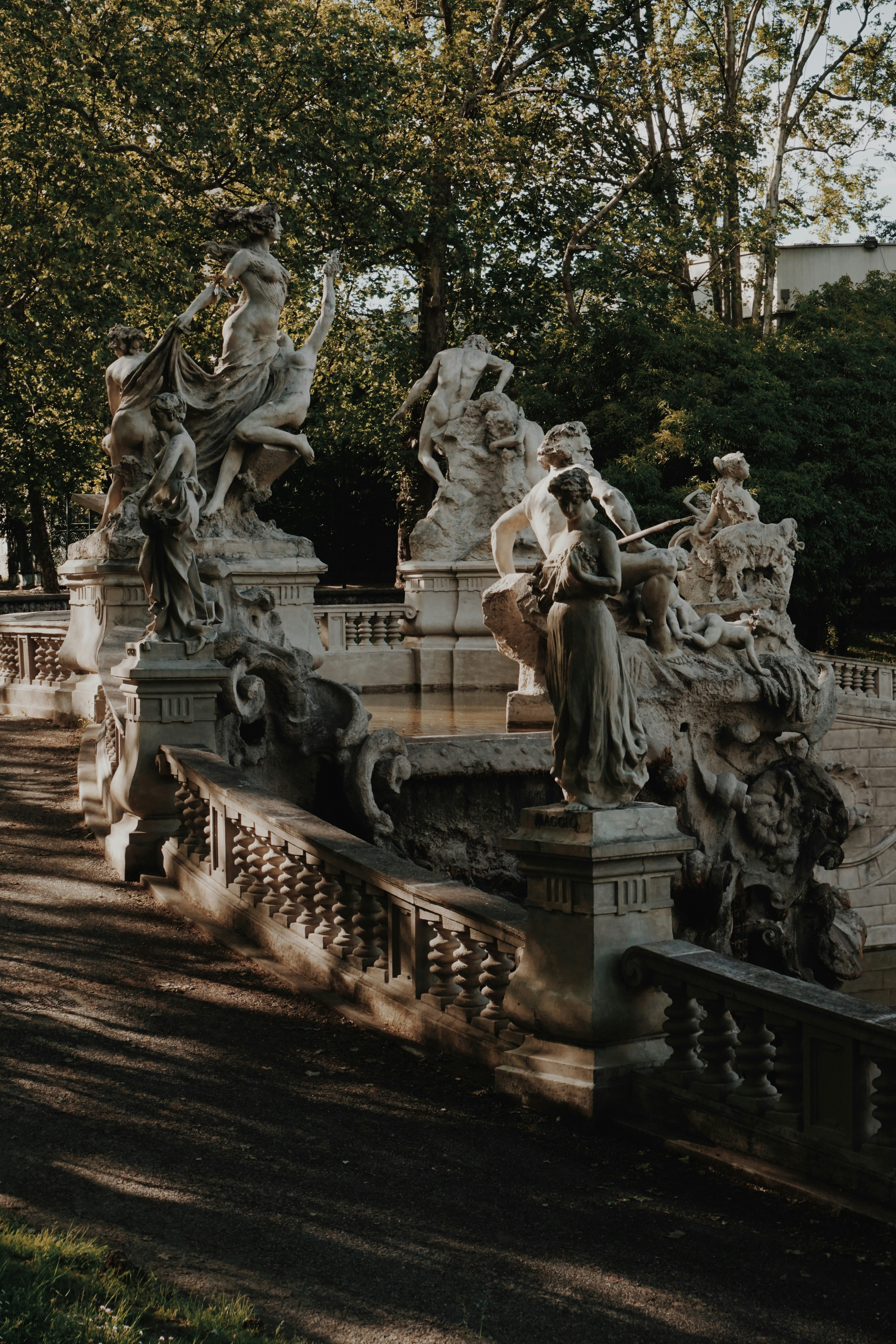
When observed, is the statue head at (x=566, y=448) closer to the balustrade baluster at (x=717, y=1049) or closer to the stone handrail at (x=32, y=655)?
the balustrade baluster at (x=717, y=1049)

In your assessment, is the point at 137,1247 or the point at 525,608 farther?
the point at 525,608

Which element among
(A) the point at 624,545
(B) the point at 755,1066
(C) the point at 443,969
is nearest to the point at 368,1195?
(B) the point at 755,1066

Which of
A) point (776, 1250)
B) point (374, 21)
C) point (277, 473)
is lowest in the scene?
point (776, 1250)

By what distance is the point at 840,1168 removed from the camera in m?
5.14

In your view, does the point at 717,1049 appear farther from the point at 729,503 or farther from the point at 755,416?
the point at 755,416

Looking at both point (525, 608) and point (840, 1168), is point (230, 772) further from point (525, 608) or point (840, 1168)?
point (840, 1168)

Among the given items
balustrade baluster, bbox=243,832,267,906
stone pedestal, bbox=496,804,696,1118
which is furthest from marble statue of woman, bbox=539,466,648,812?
balustrade baluster, bbox=243,832,267,906

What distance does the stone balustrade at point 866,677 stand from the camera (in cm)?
2409

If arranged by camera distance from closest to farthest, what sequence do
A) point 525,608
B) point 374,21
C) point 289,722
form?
point 289,722 → point 525,608 → point 374,21

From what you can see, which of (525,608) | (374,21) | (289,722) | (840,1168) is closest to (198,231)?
(374,21)

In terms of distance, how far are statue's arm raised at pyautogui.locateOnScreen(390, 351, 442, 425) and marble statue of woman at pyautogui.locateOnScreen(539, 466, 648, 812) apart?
49.8 ft

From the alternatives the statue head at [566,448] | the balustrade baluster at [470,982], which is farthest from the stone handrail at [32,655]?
the balustrade baluster at [470,982]

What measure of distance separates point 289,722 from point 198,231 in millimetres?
17186

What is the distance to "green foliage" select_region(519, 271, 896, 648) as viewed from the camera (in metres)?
27.5
